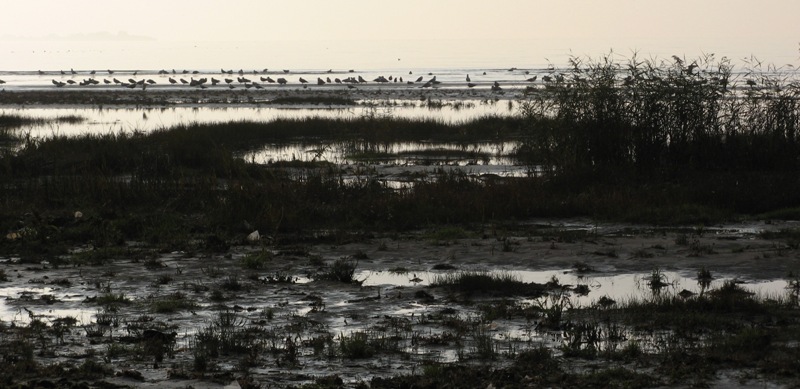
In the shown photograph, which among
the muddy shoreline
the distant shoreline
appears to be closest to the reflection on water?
the muddy shoreline

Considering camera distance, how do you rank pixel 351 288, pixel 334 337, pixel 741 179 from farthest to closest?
pixel 741 179 → pixel 351 288 → pixel 334 337

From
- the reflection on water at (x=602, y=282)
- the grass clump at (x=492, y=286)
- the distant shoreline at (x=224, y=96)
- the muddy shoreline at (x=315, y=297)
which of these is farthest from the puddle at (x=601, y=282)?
the distant shoreline at (x=224, y=96)

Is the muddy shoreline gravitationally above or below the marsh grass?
below

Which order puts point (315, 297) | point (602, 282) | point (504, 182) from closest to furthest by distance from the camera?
point (315, 297)
point (602, 282)
point (504, 182)

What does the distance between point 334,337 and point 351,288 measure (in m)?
2.28

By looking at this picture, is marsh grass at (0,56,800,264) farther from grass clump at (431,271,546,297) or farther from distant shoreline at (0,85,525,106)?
distant shoreline at (0,85,525,106)

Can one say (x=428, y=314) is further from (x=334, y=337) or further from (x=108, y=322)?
(x=108, y=322)

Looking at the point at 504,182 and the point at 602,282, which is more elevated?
the point at 504,182

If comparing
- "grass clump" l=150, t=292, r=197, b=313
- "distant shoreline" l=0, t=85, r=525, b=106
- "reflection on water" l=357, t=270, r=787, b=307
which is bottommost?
"reflection on water" l=357, t=270, r=787, b=307

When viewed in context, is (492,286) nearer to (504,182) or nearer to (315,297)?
(315,297)

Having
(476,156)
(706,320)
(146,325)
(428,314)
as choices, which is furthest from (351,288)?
(476,156)

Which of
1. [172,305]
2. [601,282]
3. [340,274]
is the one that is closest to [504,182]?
[601,282]

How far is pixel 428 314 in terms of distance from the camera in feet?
33.1

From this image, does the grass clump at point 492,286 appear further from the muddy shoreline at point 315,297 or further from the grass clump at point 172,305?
the grass clump at point 172,305
